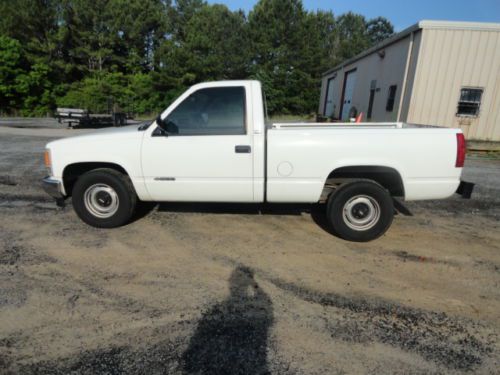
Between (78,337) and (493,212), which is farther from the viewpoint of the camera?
(493,212)

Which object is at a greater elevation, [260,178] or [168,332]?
[260,178]

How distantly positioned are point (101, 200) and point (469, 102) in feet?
45.3

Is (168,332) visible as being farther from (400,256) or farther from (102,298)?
(400,256)

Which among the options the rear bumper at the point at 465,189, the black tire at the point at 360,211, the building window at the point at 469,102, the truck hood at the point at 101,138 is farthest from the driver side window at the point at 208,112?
the building window at the point at 469,102

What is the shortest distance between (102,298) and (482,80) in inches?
578

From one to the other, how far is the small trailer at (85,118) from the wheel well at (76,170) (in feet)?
52.1

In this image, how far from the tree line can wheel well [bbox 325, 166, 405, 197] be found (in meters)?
32.0

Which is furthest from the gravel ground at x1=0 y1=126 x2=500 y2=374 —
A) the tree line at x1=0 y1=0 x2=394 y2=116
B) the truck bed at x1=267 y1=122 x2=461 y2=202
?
the tree line at x1=0 y1=0 x2=394 y2=116

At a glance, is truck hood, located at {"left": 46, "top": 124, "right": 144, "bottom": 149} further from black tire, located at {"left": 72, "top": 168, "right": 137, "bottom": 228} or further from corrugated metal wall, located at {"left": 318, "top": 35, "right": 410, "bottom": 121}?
corrugated metal wall, located at {"left": 318, "top": 35, "right": 410, "bottom": 121}

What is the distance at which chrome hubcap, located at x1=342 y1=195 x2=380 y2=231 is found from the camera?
420 cm

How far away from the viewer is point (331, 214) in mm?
4207

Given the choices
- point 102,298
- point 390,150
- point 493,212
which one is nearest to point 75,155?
point 102,298

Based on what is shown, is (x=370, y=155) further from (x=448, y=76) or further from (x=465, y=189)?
(x=448, y=76)

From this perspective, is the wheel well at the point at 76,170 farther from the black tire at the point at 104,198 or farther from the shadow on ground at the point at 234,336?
the shadow on ground at the point at 234,336
